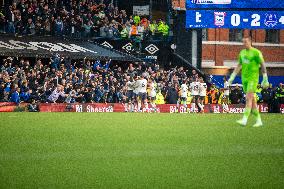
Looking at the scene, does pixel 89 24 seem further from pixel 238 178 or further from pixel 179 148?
pixel 238 178

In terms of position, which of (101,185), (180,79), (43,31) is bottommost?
(101,185)

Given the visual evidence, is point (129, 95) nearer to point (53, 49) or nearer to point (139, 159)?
point (53, 49)

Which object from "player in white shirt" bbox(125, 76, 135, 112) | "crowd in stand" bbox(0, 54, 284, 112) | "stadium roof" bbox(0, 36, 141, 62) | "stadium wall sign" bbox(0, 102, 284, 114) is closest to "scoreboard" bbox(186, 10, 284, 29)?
"crowd in stand" bbox(0, 54, 284, 112)

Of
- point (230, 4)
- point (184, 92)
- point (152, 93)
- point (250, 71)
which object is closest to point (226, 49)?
→ point (230, 4)

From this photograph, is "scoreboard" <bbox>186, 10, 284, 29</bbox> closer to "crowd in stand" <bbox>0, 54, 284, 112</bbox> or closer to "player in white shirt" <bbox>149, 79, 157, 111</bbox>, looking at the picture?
"crowd in stand" <bbox>0, 54, 284, 112</bbox>

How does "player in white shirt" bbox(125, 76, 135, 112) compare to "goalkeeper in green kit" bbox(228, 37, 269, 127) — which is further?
"player in white shirt" bbox(125, 76, 135, 112)

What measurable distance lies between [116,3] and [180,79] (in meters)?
10.3

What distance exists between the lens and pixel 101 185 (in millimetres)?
8391

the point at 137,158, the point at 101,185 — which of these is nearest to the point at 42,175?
the point at 101,185

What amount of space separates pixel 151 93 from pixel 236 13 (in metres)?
6.62

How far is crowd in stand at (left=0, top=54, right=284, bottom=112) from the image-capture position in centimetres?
3319

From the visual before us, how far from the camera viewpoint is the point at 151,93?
3550 cm

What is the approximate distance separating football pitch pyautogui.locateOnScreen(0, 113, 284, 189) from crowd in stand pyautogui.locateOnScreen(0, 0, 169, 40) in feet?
78.2

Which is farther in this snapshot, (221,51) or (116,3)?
(221,51)
